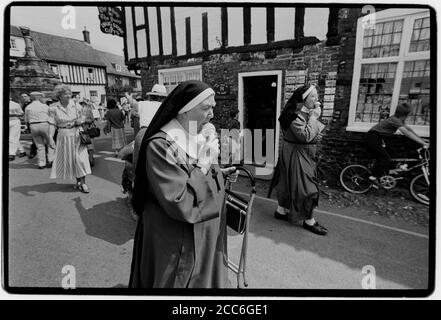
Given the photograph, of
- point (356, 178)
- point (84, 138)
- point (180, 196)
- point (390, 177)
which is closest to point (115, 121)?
point (84, 138)

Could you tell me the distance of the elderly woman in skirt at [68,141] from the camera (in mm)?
3309

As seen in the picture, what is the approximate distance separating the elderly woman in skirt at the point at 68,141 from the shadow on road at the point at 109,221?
478 mm

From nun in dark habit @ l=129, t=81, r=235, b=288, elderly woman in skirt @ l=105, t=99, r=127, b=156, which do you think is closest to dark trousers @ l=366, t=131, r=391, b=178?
nun in dark habit @ l=129, t=81, r=235, b=288

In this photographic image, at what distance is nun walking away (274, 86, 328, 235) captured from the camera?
2500mm

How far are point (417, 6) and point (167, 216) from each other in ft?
6.64

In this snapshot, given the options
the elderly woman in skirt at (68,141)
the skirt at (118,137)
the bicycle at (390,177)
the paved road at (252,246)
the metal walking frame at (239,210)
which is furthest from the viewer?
the skirt at (118,137)

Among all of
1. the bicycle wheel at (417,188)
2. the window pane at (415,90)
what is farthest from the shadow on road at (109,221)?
the bicycle wheel at (417,188)

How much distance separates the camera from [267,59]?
4.45 metres

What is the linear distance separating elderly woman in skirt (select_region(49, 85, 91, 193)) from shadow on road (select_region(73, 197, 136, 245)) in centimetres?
48

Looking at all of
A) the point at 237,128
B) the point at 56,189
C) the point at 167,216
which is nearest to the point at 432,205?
the point at 167,216

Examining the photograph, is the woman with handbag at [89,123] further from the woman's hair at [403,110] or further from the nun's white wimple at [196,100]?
the woman's hair at [403,110]

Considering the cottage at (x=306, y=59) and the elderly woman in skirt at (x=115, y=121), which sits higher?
the cottage at (x=306, y=59)

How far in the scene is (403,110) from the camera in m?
2.66
